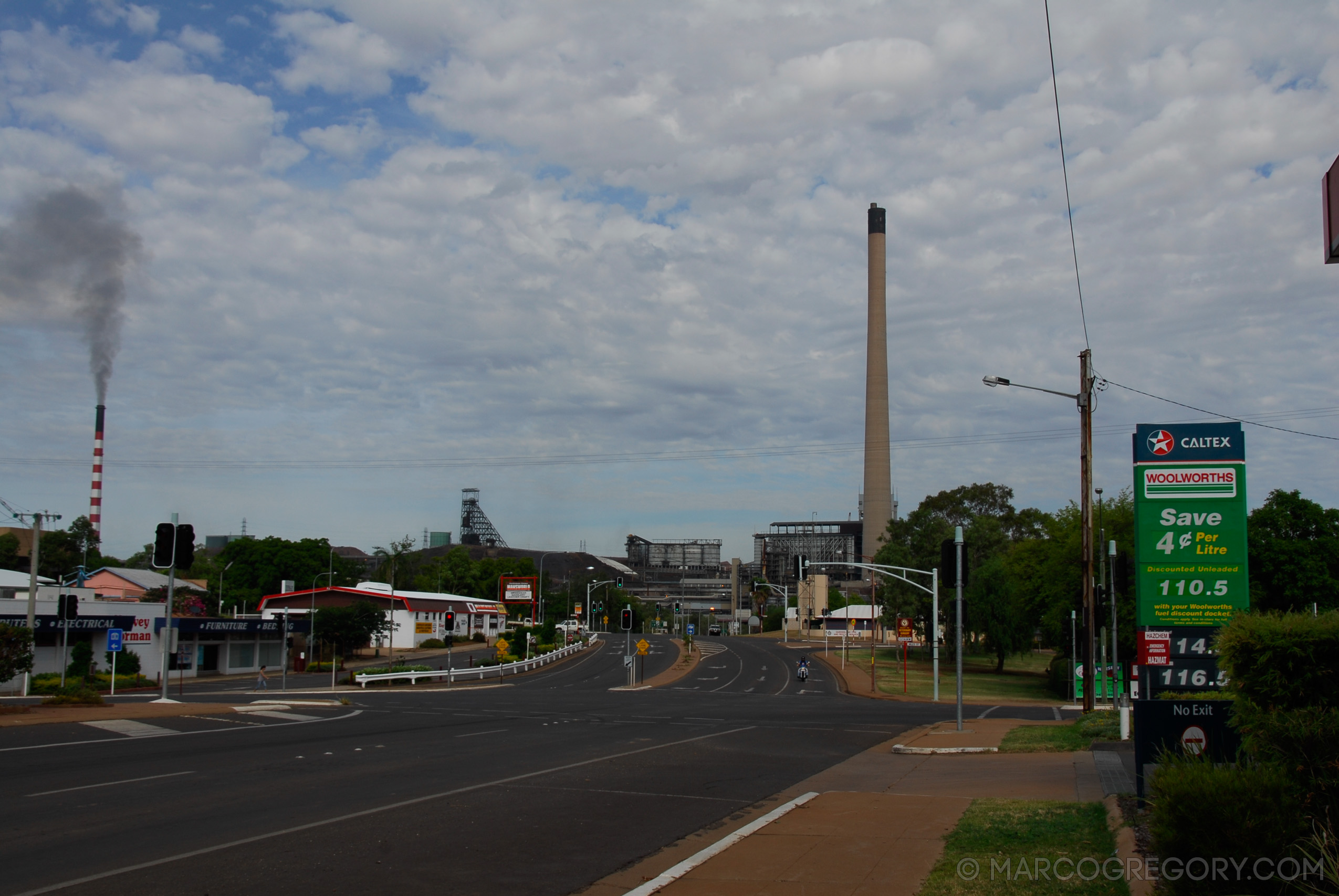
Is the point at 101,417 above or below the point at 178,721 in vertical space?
above

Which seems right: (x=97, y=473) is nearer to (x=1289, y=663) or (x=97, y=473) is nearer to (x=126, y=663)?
(x=126, y=663)

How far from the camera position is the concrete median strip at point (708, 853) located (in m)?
8.30

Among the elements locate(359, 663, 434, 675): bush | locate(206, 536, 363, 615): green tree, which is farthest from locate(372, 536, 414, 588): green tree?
locate(359, 663, 434, 675): bush

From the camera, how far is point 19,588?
233 ft

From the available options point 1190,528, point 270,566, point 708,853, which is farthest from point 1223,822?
point 270,566

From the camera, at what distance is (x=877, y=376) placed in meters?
103

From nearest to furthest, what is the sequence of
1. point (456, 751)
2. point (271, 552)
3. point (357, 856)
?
point (357, 856), point (456, 751), point (271, 552)

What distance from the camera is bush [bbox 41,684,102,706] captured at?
25.3 m

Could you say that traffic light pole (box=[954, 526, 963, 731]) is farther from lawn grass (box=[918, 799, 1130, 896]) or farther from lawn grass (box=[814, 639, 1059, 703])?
lawn grass (box=[814, 639, 1059, 703])

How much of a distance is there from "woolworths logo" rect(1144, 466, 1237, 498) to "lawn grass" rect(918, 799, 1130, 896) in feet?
25.0

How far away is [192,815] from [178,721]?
44.9 ft

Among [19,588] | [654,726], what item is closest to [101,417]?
[19,588]

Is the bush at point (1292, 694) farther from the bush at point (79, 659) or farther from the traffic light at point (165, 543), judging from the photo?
the bush at point (79, 659)

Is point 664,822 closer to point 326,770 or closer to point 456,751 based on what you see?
point 326,770
